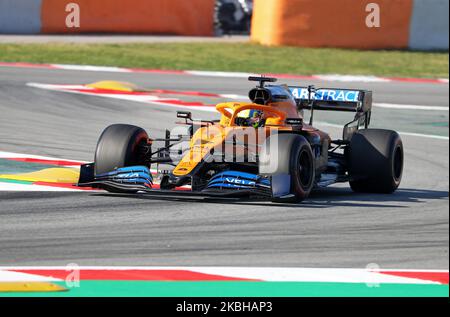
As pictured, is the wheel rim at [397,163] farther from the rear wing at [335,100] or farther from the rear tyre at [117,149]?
the rear tyre at [117,149]

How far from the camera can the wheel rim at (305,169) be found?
10.2 m

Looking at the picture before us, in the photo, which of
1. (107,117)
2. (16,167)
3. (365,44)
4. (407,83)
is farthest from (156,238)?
(365,44)

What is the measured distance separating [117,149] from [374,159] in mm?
2722

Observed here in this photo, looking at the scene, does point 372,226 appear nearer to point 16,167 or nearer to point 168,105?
point 16,167

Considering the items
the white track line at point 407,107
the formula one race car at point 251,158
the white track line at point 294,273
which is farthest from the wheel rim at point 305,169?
the white track line at point 407,107

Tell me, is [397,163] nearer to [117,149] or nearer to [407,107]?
[117,149]

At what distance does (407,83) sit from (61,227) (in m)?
14.8

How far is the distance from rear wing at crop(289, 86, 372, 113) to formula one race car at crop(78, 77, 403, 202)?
43 cm

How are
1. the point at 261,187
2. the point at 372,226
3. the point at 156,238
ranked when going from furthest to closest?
the point at 261,187
the point at 372,226
the point at 156,238

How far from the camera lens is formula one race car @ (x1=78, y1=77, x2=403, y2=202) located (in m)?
9.88

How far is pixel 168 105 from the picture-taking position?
57.7 feet

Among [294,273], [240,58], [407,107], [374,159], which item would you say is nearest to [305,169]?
[374,159]

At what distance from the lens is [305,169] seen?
10258 millimetres

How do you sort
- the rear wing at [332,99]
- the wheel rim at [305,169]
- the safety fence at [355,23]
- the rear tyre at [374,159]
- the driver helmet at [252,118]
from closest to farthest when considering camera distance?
the wheel rim at [305,169]
the driver helmet at [252,118]
the rear tyre at [374,159]
the rear wing at [332,99]
the safety fence at [355,23]
